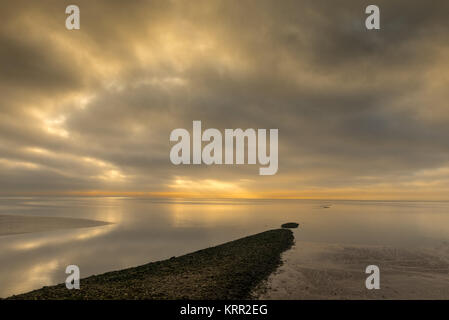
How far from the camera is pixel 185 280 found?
17.9 m

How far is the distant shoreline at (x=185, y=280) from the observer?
14758 millimetres

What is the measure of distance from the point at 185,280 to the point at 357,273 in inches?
596

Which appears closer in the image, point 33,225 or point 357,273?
point 357,273

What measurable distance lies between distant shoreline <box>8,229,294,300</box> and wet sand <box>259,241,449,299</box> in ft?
5.70

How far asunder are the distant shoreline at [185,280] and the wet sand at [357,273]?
1736mm

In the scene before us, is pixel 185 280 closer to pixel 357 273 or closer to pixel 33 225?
pixel 357 273

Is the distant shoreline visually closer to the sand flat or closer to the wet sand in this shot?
the wet sand

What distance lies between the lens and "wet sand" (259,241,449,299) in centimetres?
1672

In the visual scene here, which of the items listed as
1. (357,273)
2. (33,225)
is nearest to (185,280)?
(357,273)

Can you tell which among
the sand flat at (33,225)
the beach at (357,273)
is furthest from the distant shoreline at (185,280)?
the sand flat at (33,225)

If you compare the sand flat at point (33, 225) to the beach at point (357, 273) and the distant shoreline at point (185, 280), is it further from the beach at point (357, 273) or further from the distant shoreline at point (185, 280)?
Result: the beach at point (357, 273)
